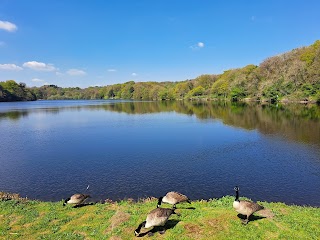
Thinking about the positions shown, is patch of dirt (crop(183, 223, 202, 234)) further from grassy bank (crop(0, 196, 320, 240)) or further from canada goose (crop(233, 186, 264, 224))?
canada goose (crop(233, 186, 264, 224))

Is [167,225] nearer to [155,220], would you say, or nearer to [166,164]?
[155,220]

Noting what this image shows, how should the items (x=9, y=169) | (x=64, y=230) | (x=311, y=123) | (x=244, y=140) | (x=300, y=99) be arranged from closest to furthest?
(x=64, y=230)
(x=9, y=169)
(x=244, y=140)
(x=311, y=123)
(x=300, y=99)

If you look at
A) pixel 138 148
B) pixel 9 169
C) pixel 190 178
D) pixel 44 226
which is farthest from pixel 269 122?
pixel 44 226

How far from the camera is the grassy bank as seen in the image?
15.3 metres

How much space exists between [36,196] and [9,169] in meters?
12.9

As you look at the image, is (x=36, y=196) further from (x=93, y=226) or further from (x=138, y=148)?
(x=138, y=148)

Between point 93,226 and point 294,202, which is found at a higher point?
point 93,226

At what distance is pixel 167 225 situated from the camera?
16.8m

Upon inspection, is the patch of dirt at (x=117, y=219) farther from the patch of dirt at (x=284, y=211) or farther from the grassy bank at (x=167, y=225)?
the patch of dirt at (x=284, y=211)

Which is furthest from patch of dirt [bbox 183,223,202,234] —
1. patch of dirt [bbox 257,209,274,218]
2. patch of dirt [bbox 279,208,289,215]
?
patch of dirt [bbox 279,208,289,215]

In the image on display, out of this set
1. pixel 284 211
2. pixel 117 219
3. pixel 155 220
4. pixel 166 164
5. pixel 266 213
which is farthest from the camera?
pixel 166 164

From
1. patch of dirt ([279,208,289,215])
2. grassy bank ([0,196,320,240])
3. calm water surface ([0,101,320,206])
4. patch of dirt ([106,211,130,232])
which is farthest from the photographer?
calm water surface ([0,101,320,206])

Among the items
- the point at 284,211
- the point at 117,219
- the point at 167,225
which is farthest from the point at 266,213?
the point at 117,219

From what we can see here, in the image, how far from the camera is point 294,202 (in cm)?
2611
